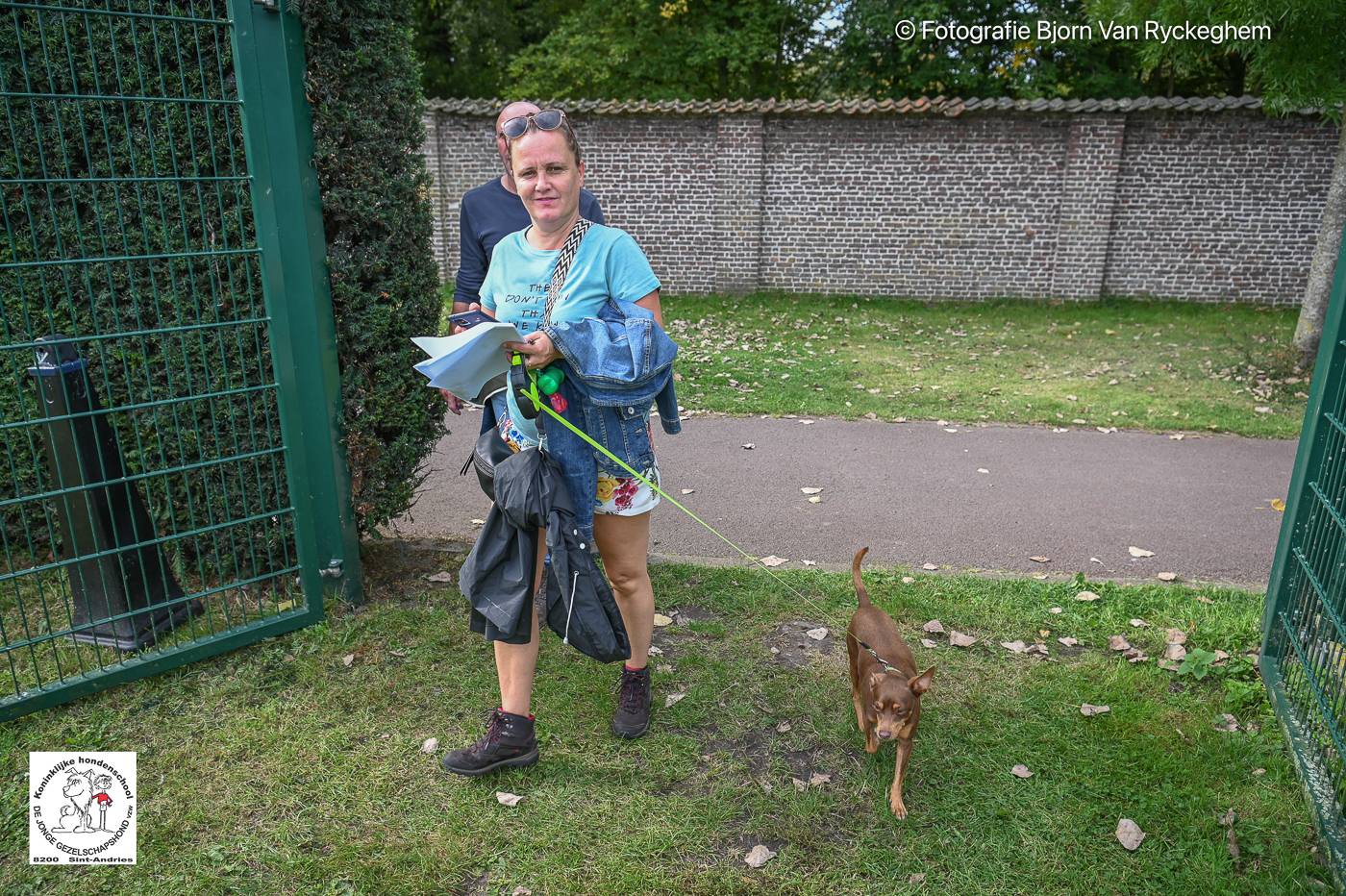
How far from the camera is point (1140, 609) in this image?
4.14 m

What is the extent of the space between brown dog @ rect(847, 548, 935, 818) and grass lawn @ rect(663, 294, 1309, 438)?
4.52 metres

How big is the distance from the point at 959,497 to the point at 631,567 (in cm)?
328

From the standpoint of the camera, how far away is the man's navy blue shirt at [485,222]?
3.85 metres

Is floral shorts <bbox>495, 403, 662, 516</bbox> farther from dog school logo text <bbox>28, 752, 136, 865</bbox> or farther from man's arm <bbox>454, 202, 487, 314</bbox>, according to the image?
dog school logo text <bbox>28, 752, 136, 865</bbox>

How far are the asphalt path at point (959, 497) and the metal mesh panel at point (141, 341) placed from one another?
1.09 meters

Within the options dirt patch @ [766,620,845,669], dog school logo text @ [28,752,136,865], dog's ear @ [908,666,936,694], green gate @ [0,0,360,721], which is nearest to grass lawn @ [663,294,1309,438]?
dirt patch @ [766,620,845,669]

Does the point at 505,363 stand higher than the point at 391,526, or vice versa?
the point at 505,363

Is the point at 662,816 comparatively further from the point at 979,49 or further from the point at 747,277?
the point at 979,49

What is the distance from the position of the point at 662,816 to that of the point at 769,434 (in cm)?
438

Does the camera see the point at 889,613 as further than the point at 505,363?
Yes

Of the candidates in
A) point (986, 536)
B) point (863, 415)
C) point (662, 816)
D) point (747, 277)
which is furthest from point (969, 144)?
point (662, 816)

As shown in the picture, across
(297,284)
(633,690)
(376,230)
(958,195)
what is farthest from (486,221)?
(958,195)

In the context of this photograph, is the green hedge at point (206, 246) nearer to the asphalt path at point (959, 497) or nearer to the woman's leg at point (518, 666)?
the asphalt path at point (959, 497)

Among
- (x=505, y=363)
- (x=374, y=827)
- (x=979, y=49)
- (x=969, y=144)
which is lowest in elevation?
(x=374, y=827)
